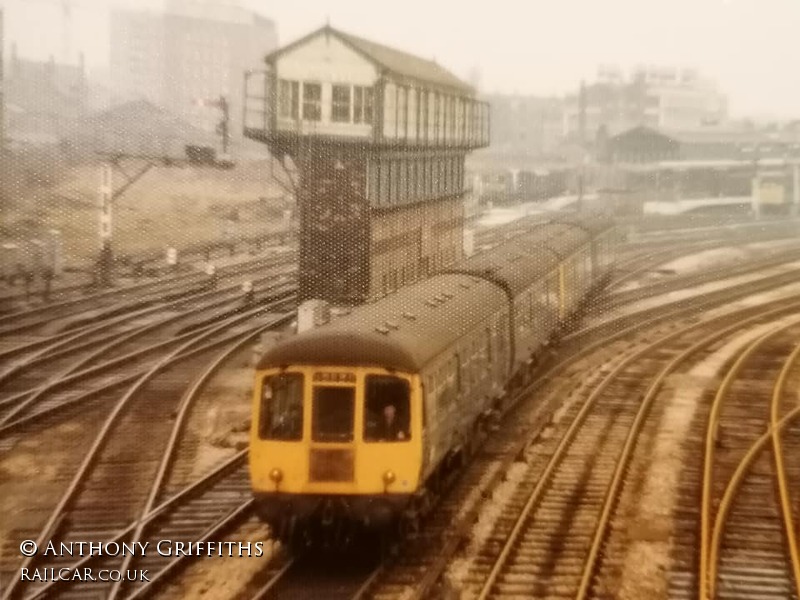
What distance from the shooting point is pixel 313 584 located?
443 inches

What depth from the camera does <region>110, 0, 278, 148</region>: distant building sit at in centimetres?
7844

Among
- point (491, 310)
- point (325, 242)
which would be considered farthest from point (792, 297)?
point (491, 310)

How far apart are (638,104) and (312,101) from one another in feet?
241

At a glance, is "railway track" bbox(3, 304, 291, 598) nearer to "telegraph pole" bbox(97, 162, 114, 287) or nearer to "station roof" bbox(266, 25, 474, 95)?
"station roof" bbox(266, 25, 474, 95)

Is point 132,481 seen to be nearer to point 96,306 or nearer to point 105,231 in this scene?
point 96,306

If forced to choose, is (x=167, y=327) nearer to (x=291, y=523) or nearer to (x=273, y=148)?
(x=273, y=148)

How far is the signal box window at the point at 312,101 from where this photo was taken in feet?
78.8

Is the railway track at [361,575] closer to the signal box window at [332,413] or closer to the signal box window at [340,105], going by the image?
the signal box window at [332,413]

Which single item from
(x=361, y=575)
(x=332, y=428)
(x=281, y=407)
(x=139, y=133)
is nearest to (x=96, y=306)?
(x=281, y=407)

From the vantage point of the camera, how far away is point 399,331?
12.8 metres

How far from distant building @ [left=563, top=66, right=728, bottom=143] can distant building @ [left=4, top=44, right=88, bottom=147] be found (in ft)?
128

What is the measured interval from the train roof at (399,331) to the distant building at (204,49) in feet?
200

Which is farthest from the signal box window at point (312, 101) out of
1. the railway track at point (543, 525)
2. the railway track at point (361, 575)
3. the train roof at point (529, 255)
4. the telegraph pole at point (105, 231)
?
the railway track at point (361, 575)

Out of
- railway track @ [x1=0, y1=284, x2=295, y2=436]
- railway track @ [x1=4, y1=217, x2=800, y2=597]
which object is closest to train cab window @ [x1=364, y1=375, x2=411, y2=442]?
railway track @ [x1=4, y1=217, x2=800, y2=597]
